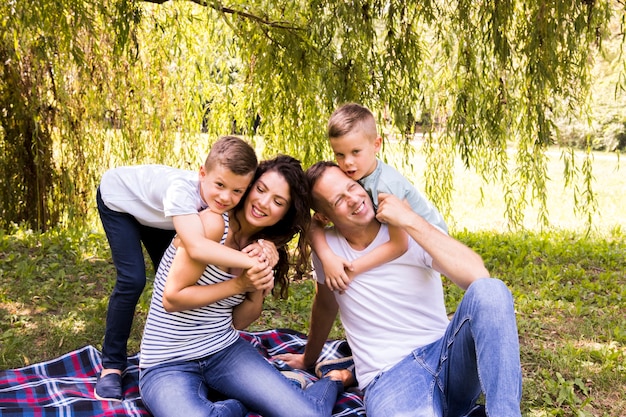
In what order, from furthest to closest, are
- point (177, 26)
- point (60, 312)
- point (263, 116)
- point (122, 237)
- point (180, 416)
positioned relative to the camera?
point (177, 26) < point (263, 116) < point (60, 312) < point (122, 237) < point (180, 416)

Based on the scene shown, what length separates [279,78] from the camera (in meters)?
4.64

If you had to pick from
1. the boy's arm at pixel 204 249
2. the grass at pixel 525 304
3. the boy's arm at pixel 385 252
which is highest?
the boy's arm at pixel 204 249

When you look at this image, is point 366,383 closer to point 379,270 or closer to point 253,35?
point 379,270

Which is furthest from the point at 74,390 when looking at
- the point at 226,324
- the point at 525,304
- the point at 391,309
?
the point at 525,304

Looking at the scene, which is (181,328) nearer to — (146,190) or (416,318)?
(146,190)

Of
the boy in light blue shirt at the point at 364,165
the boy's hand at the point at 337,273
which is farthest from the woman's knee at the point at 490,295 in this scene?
the boy in light blue shirt at the point at 364,165

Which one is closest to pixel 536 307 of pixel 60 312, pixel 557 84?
pixel 557 84

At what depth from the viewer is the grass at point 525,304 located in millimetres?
3432

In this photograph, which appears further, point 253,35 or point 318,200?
point 253,35

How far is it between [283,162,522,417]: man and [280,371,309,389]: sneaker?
0.31 meters

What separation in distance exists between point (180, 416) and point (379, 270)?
0.96m

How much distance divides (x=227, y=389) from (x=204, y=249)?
0.62 m

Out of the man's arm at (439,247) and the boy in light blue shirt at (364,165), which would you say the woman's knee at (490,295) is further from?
the boy in light blue shirt at (364,165)

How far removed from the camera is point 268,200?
270 cm
